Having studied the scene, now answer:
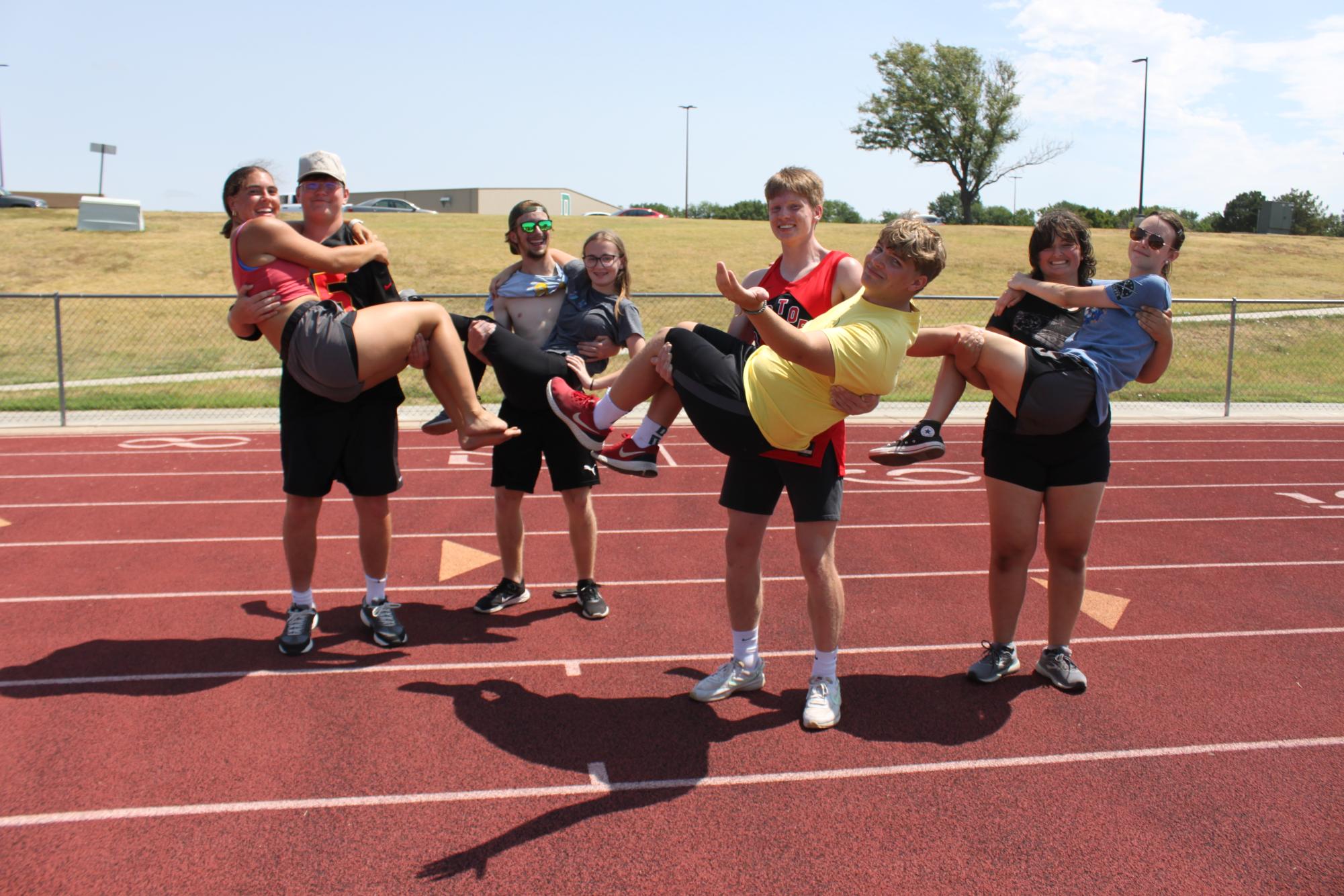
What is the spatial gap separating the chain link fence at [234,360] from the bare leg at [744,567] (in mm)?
7891

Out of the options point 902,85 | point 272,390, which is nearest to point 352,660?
point 272,390

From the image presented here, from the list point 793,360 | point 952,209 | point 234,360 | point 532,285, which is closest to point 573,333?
point 532,285

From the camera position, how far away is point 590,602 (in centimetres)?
508

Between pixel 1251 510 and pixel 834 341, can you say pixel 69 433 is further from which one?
pixel 1251 510

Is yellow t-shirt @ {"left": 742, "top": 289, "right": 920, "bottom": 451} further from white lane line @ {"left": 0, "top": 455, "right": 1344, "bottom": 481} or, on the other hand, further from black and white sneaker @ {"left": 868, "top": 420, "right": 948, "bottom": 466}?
white lane line @ {"left": 0, "top": 455, "right": 1344, "bottom": 481}

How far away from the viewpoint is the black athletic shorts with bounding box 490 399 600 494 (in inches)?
194

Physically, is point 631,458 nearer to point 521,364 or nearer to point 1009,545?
point 521,364

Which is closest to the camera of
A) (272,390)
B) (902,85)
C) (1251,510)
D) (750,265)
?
(1251,510)

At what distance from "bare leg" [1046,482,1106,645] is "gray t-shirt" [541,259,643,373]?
2.09 metres

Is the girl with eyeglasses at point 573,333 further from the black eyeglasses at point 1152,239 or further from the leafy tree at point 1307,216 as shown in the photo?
the leafy tree at point 1307,216

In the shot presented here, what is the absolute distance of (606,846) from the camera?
3.00 meters

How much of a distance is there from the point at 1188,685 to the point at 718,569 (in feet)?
8.58

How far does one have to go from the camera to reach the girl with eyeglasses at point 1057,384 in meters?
3.86

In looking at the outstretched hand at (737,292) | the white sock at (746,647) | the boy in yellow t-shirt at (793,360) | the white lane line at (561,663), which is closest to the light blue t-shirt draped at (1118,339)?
the boy in yellow t-shirt at (793,360)
